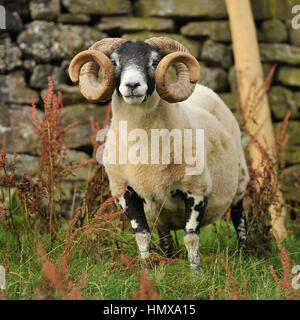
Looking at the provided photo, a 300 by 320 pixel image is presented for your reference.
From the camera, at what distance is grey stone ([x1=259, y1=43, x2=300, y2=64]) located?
688 centimetres

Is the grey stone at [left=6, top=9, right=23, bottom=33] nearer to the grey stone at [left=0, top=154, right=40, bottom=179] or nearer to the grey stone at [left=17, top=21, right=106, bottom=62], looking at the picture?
the grey stone at [left=17, top=21, right=106, bottom=62]

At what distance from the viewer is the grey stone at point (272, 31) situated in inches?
272

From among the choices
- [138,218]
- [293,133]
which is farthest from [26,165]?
[293,133]

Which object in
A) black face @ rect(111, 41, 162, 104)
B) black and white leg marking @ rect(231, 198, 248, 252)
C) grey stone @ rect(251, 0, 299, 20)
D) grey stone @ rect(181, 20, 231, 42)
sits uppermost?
grey stone @ rect(251, 0, 299, 20)

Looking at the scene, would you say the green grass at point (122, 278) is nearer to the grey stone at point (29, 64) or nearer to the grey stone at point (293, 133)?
the grey stone at point (29, 64)

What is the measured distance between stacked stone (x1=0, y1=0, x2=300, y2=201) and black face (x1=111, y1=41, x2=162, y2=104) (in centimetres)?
310

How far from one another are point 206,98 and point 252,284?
1.65 meters

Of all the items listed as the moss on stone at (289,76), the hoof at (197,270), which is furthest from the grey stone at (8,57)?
the hoof at (197,270)

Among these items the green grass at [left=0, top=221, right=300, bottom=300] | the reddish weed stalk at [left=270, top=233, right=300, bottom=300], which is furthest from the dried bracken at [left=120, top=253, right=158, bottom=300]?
the reddish weed stalk at [left=270, top=233, right=300, bottom=300]

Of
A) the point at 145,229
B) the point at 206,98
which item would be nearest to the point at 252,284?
the point at 145,229

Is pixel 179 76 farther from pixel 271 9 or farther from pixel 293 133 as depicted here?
pixel 271 9

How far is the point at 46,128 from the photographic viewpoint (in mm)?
3881

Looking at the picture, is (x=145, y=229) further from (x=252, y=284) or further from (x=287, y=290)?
(x=287, y=290)

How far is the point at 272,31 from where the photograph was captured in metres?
6.91
